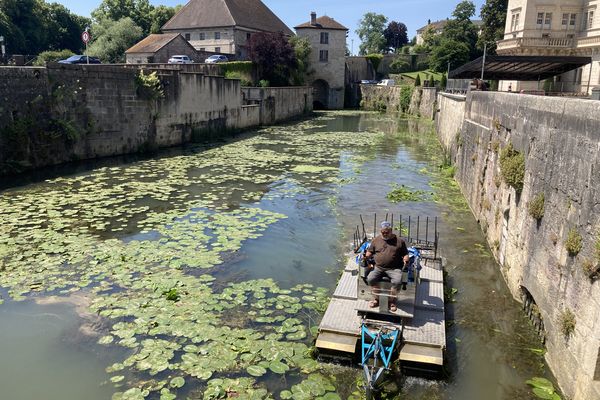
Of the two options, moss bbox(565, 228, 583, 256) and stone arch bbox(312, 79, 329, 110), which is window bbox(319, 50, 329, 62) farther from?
moss bbox(565, 228, 583, 256)

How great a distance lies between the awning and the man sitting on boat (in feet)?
52.4

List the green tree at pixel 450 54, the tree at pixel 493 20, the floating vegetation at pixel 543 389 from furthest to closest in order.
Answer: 1. the green tree at pixel 450 54
2. the tree at pixel 493 20
3. the floating vegetation at pixel 543 389

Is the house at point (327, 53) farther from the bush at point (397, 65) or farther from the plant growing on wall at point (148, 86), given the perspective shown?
the plant growing on wall at point (148, 86)

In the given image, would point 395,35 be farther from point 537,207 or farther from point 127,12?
point 537,207

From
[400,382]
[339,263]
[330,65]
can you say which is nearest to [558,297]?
[400,382]

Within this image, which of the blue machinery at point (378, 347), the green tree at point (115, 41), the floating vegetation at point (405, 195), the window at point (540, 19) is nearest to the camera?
the blue machinery at point (378, 347)

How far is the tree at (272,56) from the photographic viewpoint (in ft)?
158

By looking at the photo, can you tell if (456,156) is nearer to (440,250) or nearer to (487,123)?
(487,123)

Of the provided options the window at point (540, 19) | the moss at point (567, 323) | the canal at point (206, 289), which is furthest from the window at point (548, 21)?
the moss at point (567, 323)

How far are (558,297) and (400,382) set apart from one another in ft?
7.93

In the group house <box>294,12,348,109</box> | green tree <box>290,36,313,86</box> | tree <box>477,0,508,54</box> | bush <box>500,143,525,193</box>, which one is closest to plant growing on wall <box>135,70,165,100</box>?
bush <box>500,143,525,193</box>

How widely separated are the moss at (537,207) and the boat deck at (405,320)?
1.92 m

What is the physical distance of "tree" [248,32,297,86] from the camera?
48.2m

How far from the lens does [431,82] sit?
2130 inches
